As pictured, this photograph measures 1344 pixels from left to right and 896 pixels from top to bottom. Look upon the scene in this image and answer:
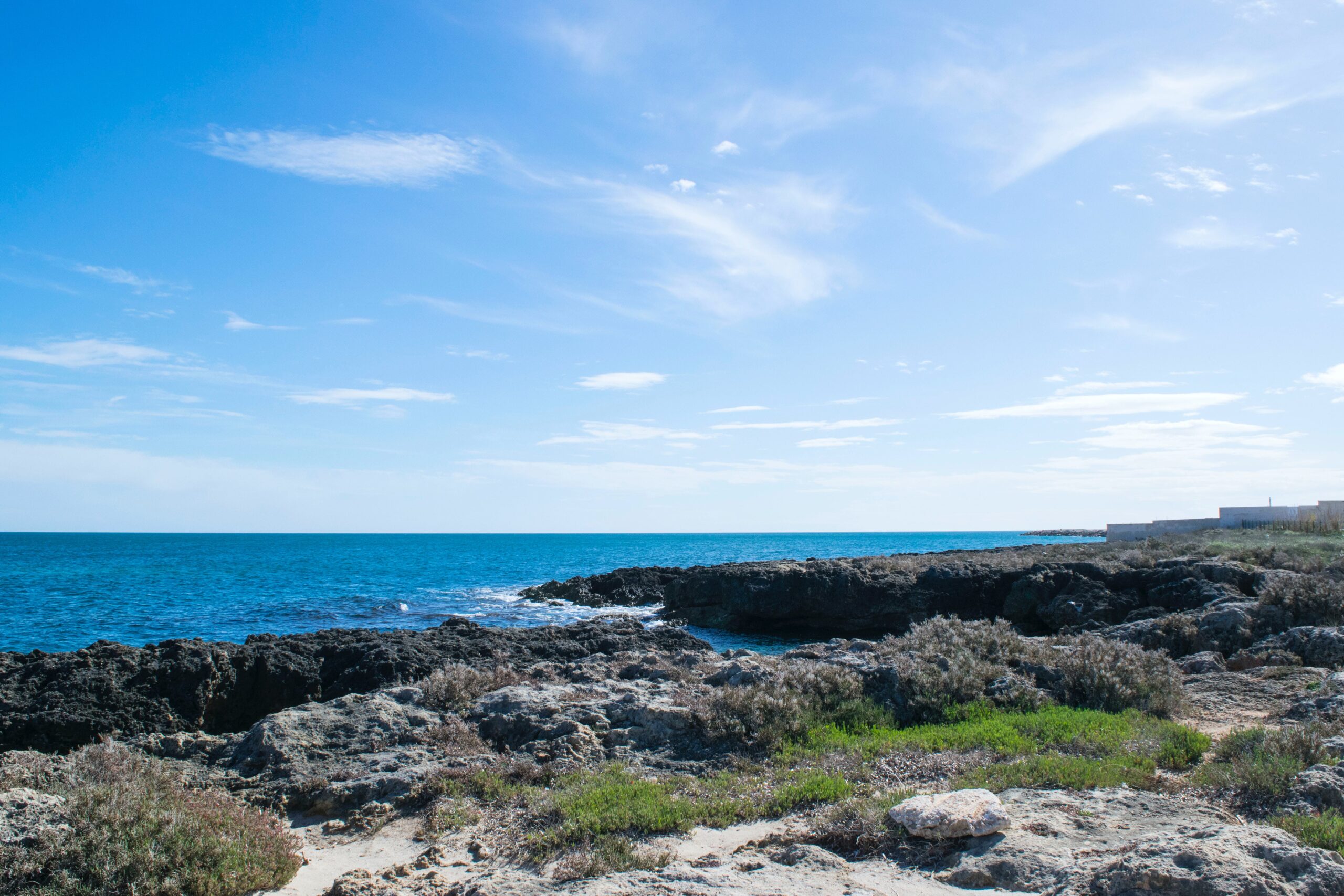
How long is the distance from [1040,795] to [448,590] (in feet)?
152

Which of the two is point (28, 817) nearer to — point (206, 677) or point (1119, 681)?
point (206, 677)

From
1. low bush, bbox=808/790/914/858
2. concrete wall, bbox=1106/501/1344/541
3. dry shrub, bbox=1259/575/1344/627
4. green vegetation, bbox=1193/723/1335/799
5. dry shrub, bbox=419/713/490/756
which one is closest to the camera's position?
low bush, bbox=808/790/914/858

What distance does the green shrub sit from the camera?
683 cm

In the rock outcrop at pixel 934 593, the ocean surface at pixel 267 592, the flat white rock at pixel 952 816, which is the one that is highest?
the flat white rock at pixel 952 816

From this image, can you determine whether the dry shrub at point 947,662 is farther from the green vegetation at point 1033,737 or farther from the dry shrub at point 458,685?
the dry shrub at point 458,685

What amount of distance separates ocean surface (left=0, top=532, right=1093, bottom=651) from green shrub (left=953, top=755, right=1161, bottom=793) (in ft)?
64.9

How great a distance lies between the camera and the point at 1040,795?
21.5 feet

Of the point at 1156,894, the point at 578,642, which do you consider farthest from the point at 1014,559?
the point at 1156,894

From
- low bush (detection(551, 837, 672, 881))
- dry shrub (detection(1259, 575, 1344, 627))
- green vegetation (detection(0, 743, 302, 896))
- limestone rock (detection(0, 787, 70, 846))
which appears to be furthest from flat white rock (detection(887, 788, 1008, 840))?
dry shrub (detection(1259, 575, 1344, 627))

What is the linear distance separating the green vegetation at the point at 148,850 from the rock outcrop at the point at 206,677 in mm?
5362

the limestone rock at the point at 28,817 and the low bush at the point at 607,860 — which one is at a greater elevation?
the limestone rock at the point at 28,817

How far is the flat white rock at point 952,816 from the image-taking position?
18.7 feet

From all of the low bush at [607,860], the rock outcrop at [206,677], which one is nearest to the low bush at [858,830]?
the low bush at [607,860]

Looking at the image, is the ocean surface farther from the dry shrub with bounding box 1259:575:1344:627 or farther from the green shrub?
the green shrub
